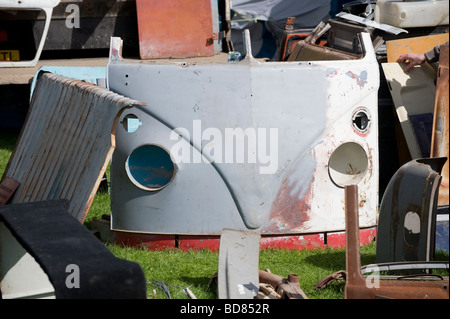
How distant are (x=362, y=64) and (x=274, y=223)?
1250 mm

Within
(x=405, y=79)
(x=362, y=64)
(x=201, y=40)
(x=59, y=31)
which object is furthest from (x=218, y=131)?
(x=59, y=31)

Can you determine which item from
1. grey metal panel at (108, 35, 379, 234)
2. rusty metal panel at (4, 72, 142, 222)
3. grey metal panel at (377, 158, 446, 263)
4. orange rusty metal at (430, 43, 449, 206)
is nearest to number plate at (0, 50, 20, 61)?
rusty metal panel at (4, 72, 142, 222)

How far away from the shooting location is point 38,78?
6133 mm

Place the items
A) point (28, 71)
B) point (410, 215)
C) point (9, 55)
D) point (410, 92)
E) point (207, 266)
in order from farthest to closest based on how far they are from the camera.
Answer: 1. point (9, 55)
2. point (28, 71)
3. point (410, 92)
4. point (207, 266)
5. point (410, 215)

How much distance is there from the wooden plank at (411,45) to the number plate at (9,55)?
5064 mm

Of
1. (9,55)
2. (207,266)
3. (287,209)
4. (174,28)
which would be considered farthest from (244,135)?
(9,55)

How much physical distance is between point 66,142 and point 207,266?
1242 mm

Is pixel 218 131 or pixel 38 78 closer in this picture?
pixel 218 131

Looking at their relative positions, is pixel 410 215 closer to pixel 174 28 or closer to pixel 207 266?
pixel 207 266

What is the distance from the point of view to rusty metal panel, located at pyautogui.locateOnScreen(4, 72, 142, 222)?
4.40 m

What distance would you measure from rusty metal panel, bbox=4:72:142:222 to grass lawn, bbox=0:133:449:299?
66 cm

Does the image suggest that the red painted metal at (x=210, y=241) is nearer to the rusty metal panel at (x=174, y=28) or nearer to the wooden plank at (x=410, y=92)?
the wooden plank at (x=410, y=92)

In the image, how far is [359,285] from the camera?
11.6 feet

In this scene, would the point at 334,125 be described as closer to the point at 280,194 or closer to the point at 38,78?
the point at 280,194
